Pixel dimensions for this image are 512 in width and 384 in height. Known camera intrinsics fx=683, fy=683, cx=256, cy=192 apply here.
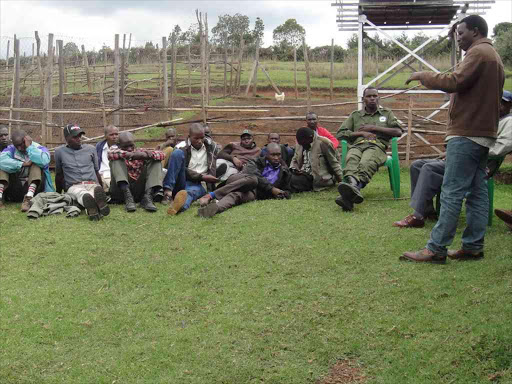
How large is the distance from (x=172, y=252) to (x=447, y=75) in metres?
3.30

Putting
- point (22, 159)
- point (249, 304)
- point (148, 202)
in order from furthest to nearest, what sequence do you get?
1. point (22, 159)
2. point (148, 202)
3. point (249, 304)

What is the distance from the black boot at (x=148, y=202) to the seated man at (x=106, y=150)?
763 mm

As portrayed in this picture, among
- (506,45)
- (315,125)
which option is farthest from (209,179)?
Result: (506,45)

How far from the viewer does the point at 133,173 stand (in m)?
9.12

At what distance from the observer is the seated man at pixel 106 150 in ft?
31.4

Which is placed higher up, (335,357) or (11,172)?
(11,172)

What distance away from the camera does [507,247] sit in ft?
20.6

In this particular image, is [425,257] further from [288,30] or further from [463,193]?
[288,30]

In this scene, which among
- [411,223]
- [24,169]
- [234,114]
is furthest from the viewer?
[234,114]

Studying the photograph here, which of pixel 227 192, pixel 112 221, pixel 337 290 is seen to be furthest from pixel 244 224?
pixel 337 290

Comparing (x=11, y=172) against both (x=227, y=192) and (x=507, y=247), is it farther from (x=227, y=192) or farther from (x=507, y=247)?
(x=507, y=247)

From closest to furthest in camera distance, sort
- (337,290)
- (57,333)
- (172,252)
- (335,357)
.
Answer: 1. (335,357)
2. (57,333)
3. (337,290)
4. (172,252)

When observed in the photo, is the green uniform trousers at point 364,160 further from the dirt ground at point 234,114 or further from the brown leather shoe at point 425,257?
the dirt ground at point 234,114

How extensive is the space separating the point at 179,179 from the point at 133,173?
656mm
